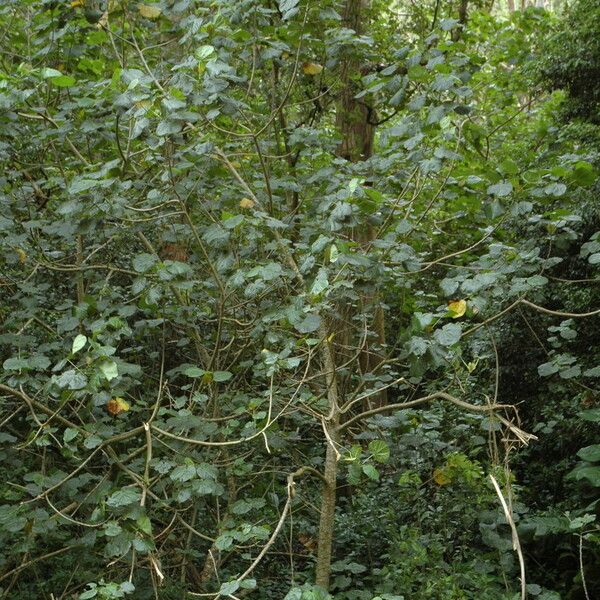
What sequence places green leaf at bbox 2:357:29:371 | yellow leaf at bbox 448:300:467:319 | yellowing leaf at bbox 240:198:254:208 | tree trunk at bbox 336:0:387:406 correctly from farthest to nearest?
1. tree trunk at bbox 336:0:387:406
2. yellowing leaf at bbox 240:198:254:208
3. green leaf at bbox 2:357:29:371
4. yellow leaf at bbox 448:300:467:319

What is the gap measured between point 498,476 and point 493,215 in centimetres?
125

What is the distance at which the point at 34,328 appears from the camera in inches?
221

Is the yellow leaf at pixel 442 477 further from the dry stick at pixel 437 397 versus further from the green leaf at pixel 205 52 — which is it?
the green leaf at pixel 205 52

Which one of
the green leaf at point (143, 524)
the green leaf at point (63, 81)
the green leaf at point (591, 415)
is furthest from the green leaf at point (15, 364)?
the green leaf at point (591, 415)

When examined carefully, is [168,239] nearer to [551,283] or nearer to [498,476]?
[498,476]

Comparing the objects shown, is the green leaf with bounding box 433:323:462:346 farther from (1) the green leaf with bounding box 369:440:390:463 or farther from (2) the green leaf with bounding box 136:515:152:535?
(2) the green leaf with bounding box 136:515:152:535

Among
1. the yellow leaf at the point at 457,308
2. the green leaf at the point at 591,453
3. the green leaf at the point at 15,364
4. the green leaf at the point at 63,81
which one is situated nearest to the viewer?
the yellow leaf at the point at 457,308

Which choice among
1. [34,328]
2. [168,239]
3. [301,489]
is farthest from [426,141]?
[34,328]

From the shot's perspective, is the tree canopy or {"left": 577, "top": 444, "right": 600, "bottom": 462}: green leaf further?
{"left": 577, "top": 444, "right": 600, "bottom": 462}: green leaf

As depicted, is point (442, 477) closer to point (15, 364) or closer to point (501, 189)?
point (501, 189)

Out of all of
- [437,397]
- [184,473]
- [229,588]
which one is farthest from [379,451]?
[229,588]

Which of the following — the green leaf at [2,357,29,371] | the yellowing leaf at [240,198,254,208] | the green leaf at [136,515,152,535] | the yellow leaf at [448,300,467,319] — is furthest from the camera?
the yellowing leaf at [240,198,254,208]

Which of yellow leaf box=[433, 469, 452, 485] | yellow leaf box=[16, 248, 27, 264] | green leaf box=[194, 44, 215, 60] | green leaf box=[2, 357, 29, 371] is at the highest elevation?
green leaf box=[194, 44, 215, 60]

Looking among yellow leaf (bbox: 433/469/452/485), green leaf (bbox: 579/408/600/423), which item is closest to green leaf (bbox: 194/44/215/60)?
yellow leaf (bbox: 433/469/452/485)
